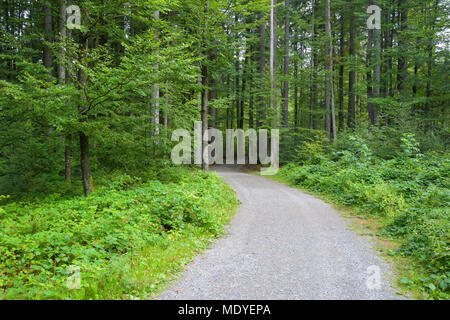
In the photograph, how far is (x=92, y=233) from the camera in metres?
4.80

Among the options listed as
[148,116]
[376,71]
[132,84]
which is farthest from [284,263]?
[376,71]

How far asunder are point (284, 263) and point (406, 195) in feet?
19.8

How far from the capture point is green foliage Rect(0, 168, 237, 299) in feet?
11.6

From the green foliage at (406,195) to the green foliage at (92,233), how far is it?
4.14 metres

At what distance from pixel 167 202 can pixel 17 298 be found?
3598 mm

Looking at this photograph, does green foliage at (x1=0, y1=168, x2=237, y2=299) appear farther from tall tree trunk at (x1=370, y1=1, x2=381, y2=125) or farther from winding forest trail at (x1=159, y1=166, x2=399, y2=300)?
tall tree trunk at (x1=370, y1=1, x2=381, y2=125)

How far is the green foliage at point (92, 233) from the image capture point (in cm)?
353

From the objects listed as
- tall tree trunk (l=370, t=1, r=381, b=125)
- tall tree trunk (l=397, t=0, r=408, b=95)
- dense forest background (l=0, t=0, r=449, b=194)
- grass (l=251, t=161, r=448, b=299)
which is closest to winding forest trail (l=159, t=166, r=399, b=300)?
grass (l=251, t=161, r=448, b=299)

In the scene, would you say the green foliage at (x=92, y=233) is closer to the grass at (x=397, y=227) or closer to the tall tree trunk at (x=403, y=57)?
the grass at (x=397, y=227)

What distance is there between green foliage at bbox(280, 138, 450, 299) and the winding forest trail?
2.35ft

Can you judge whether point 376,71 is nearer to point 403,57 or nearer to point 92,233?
point 403,57

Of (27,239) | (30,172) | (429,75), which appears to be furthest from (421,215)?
(429,75)
